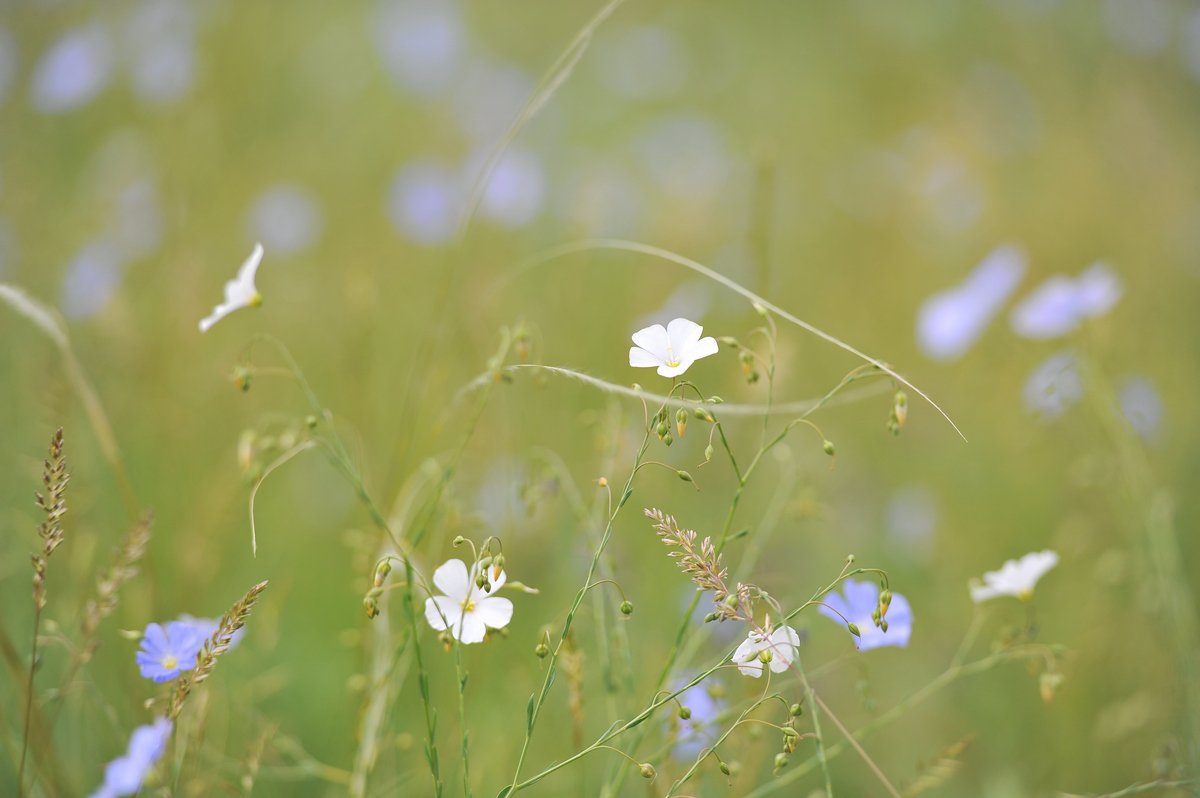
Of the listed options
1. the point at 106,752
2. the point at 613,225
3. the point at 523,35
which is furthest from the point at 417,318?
the point at 523,35

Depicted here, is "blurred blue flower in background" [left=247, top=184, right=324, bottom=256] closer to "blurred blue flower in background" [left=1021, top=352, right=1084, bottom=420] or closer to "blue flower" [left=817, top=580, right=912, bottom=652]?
"blurred blue flower in background" [left=1021, top=352, right=1084, bottom=420]

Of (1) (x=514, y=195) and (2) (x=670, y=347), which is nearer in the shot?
(2) (x=670, y=347)

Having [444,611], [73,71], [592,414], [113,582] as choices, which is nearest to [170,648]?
[113,582]

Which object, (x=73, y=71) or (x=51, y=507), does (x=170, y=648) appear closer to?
(x=51, y=507)

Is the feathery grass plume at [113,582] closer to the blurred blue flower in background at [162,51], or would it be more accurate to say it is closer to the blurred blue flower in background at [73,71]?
the blurred blue flower in background at [162,51]

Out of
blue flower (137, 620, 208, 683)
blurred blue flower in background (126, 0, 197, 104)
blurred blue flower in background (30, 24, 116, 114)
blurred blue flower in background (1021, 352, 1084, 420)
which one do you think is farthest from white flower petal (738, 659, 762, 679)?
blurred blue flower in background (30, 24, 116, 114)

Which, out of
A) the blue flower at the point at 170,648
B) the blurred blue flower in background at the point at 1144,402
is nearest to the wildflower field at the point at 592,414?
the blue flower at the point at 170,648

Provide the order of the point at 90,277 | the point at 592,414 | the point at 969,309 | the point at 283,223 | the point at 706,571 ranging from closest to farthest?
the point at 706,571 → the point at 592,414 → the point at 969,309 → the point at 90,277 → the point at 283,223

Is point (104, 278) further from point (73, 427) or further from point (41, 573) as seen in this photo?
point (41, 573)
